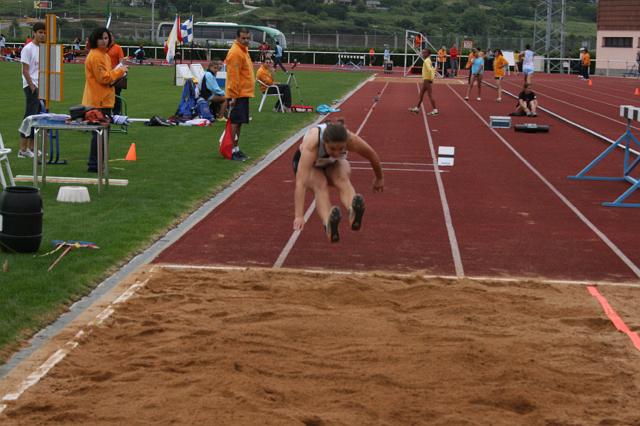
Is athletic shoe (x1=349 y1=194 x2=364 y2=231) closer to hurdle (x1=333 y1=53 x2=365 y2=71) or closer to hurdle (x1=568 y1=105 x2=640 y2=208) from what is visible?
hurdle (x1=568 y1=105 x2=640 y2=208)

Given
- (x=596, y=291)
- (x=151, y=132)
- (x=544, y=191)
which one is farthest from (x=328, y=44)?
(x=596, y=291)

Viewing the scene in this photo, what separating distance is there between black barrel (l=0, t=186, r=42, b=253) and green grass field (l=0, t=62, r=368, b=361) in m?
0.13

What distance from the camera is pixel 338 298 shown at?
8.41 m

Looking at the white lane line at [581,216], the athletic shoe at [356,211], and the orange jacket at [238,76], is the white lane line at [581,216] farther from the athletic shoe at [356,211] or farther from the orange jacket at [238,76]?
the orange jacket at [238,76]

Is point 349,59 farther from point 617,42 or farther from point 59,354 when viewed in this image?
point 59,354

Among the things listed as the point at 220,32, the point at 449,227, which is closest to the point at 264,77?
the point at 449,227

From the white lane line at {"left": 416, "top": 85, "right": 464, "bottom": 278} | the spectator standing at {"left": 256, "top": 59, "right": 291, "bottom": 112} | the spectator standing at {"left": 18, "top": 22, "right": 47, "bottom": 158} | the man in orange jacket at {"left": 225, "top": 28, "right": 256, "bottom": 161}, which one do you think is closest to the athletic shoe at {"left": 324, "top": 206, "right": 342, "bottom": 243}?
the white lane line at {"left": 416, "top": 85, "right": 464, "bottom": 278}

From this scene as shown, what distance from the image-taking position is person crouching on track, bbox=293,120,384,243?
8.77 metres

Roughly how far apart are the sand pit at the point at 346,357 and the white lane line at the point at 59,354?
68 millimetres

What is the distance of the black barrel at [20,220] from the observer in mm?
9320

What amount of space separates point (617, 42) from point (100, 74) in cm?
6764

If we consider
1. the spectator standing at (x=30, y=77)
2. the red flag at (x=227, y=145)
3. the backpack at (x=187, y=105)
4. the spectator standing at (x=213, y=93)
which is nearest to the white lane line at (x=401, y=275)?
the spectator standing at (x=30, y=77)

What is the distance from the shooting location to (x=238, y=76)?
53.4ft

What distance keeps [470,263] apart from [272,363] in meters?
3.78
